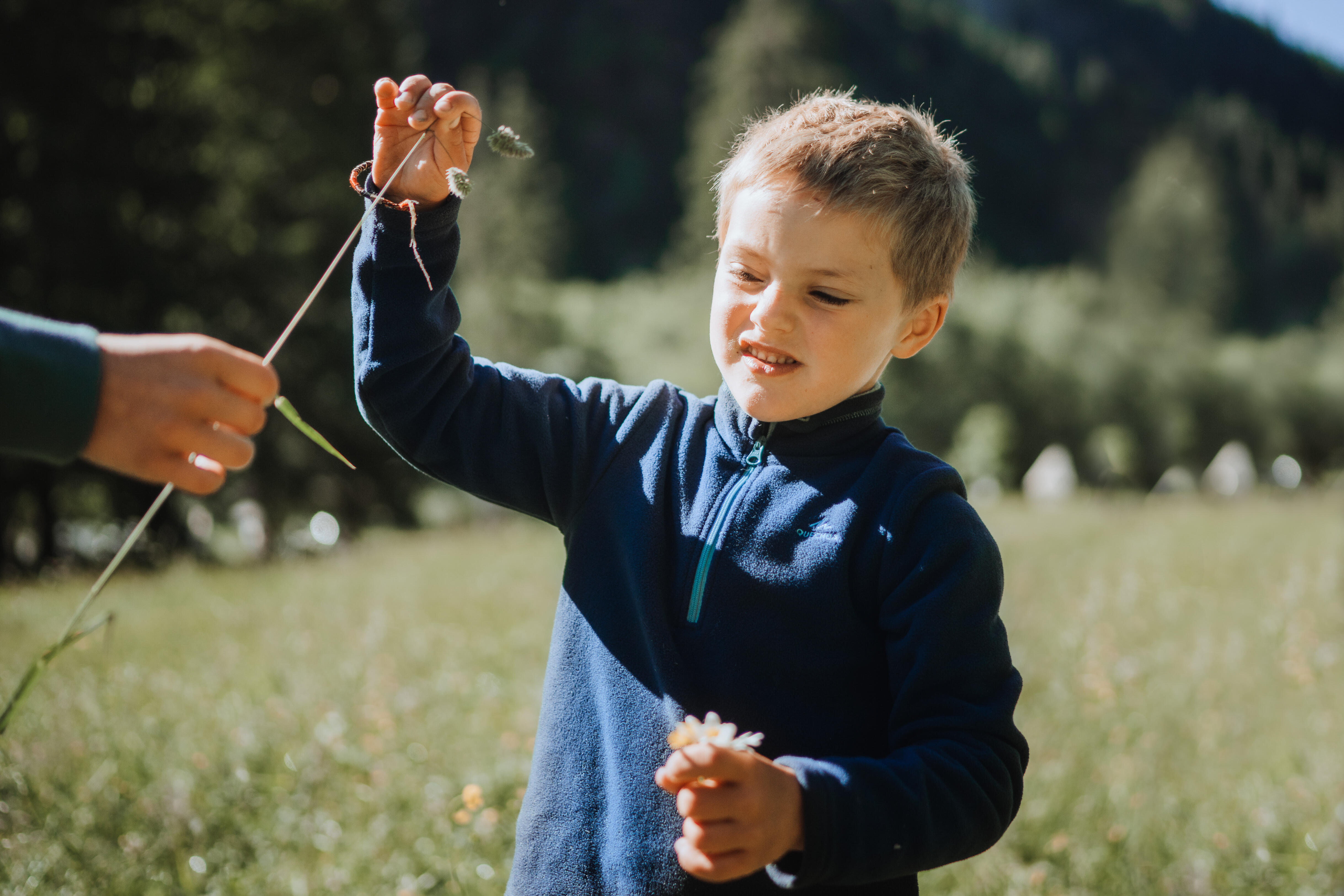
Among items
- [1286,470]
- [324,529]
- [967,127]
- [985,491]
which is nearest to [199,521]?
[324,529]

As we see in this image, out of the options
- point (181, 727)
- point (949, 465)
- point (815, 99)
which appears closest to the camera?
point (949, 465)

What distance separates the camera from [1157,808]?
11.7 feet

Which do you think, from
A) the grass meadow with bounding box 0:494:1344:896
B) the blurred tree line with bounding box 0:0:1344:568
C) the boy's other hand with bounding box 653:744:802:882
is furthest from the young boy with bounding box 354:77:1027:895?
the grass meadow with bounding box 0:494:1344:896

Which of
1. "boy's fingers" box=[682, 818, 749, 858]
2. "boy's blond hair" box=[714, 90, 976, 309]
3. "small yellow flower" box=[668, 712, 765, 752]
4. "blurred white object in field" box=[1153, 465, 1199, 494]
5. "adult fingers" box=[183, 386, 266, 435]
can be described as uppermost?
"boy's blond hair" box=[714, 90, 976, 309]

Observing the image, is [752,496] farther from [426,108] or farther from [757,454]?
[426,108]

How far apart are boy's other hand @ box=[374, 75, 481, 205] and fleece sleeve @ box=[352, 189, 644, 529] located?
0.04m

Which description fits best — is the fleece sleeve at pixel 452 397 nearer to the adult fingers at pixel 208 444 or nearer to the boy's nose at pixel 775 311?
the boy's nose at pixel 775 311

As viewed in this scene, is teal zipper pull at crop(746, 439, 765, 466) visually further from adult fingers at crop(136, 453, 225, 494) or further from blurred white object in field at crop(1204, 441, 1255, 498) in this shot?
blurred white object in field at crop(1204, 441, 1255, 498)

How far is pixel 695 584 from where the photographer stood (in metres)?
1.53

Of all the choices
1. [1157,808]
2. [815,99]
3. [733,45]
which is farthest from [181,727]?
[733,45]

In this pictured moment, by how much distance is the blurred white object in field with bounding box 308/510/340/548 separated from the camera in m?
12.9

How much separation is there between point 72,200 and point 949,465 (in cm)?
1479

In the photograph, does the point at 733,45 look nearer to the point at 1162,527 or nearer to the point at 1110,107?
the point at 1162,527

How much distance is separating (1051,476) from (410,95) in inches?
1077
